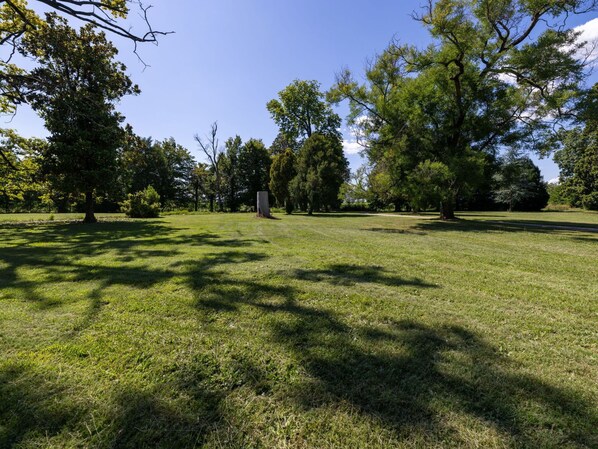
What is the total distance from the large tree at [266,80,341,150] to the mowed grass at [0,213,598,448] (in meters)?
35.2

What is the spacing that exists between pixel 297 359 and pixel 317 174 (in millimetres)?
24791

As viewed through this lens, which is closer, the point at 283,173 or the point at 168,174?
the point at 283,173

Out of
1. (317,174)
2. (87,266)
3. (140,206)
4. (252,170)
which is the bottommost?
(87,266)

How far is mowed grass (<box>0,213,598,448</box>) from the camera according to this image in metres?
1.67

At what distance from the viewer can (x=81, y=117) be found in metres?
14.7

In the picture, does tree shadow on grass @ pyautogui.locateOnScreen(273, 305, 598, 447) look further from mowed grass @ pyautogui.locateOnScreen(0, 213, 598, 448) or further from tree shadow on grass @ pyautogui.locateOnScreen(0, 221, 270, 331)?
tree shadow on grass @ pyautogui.locateOnScreen(0, 221, 270, 331)

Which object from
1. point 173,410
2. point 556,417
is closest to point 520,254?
point 556,417

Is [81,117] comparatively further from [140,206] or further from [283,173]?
[283,173]

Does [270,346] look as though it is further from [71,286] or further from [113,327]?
[71,286]

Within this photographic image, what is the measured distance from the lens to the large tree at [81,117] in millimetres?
13617

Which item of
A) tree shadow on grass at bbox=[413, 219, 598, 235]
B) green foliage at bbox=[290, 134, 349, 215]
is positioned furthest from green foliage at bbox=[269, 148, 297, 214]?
tree shadow on grass at bbox=[413, 219, 598, 235]

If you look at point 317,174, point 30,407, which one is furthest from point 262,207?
point 30,407

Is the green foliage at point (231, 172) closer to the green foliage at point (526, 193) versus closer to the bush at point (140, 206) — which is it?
the bush at point (140, 206)

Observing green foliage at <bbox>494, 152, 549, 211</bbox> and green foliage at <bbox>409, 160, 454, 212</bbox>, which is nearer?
green foliage at <bbox>409, 160, 454, 212</bbox>
